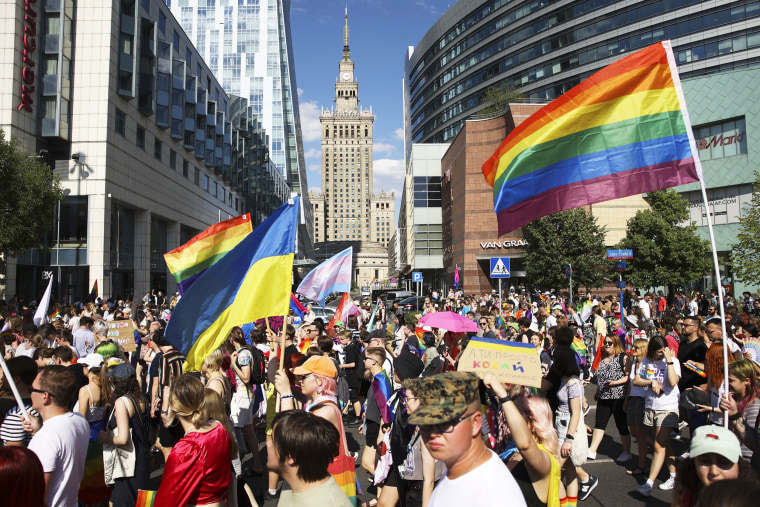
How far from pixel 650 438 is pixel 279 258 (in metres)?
5.36

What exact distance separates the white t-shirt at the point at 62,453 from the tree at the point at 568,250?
1313 inches

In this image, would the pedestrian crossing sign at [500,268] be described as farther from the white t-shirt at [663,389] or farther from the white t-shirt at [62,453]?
the white t-shirt at [62,453]

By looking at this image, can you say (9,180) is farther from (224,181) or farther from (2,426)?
(224,181)

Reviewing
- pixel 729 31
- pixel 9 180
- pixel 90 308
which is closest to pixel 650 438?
pixel 90 308

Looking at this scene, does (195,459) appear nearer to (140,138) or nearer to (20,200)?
(20,200)

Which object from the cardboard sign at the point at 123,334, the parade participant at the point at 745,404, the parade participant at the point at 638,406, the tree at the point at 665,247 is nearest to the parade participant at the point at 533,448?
the parade participant at the point at 745,404

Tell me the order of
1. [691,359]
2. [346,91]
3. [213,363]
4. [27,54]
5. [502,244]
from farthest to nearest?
[346,91]
[502,244]
[27,54]
[691,359]
[213,363]

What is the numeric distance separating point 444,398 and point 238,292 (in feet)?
12.5

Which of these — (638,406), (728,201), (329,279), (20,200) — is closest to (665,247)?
(728,201)

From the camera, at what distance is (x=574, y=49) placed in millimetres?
55375

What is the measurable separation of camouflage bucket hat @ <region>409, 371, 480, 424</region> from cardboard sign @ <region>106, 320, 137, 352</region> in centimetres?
935

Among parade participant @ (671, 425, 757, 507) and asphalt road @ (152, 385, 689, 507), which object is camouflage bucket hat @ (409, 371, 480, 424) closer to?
parade participant @ (671, 425, 757, 507)

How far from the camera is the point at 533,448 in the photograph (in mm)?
3221

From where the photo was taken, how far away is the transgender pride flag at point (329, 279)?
1178cm
